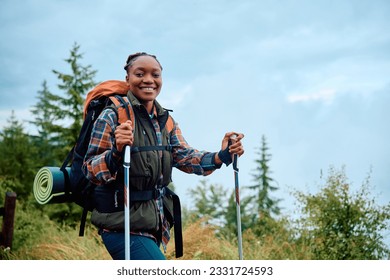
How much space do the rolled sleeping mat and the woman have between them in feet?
1.01

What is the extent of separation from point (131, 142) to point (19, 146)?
13149 mm

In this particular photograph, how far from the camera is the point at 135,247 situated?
2.77 m

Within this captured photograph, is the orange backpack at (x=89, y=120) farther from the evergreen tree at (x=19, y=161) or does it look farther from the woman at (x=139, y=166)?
the evergreen tree at (x=19, y=161)

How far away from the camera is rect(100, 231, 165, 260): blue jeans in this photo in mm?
2777

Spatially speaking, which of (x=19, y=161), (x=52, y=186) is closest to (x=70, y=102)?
(x=19, y=161)

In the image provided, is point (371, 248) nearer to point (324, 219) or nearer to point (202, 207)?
point (324, 219)

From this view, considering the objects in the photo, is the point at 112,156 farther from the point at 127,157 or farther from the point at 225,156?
the point at 225,156

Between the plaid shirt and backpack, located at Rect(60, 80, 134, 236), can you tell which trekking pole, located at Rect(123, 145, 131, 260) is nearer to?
the plaid shirt

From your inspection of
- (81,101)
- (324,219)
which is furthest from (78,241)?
(81,101)

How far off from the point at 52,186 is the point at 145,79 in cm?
88

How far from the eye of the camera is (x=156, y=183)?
2.87 meters

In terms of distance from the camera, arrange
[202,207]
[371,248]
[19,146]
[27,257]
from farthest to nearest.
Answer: [19,146] < [202,207] < [27,257] < [371,248]
